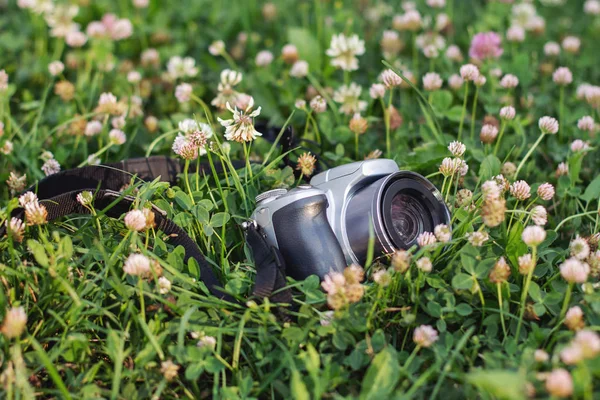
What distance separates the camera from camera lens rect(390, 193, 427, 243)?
1518 mm

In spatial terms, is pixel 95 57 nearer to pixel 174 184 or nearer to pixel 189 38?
pixel 189 38

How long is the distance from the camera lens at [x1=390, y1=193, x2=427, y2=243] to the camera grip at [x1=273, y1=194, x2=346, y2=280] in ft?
0.56

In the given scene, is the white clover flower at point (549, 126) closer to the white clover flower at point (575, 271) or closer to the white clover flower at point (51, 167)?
the white clover flower at point (575, 271)

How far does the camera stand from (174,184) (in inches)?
72.3

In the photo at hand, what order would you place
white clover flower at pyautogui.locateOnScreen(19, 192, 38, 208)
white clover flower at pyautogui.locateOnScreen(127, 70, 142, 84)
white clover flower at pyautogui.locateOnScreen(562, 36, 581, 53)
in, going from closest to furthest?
1. white clover flower at pyautogui.locateOnScreen(19, 192, 38, 208)
2. white clover flower at pyautogui.locateOnScreen(127, 70, 142, 84)
3. white clover flower at pyautogui.locateOnScreen(562, 36, 581, 53)

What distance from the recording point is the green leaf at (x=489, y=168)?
67.9 inches

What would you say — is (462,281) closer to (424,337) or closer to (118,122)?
(424,337)

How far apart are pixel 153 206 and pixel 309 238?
37 cm

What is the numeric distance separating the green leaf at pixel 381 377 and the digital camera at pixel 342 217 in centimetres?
24

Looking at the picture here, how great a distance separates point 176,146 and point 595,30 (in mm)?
2081

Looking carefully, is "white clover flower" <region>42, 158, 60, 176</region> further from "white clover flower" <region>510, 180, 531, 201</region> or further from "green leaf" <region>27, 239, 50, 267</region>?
"white clover flower" <region>510, 180, 531, 201</region>

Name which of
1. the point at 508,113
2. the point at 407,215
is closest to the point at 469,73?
the point at 508,113

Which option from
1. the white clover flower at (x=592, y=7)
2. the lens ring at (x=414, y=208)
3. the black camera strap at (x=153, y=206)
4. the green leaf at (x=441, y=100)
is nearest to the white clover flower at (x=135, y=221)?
the black camera strap at (x=153, y=206)

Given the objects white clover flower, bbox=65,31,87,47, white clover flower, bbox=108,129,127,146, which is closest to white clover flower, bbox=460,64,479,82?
white clover flower, bbox=108,129,127,146
